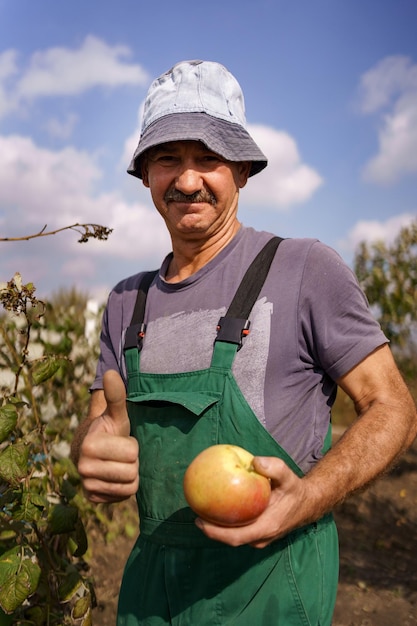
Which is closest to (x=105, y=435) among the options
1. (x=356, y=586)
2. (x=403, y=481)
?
(x=356, y=586)

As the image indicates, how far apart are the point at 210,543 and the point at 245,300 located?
2.21 feet

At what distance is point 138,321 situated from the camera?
84.6 inches

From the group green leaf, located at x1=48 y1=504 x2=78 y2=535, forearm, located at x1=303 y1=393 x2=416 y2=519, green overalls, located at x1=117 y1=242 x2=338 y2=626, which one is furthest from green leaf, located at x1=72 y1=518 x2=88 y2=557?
forearm, located at x1=303 y1=393 x2=416 y2=519

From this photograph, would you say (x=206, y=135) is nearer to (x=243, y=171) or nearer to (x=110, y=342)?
(x=243, y=171)

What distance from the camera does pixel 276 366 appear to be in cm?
180

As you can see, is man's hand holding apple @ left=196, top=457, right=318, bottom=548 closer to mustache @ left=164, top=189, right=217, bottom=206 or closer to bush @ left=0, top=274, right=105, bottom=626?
bush @ left=0, top=274, right=105, bottom=626

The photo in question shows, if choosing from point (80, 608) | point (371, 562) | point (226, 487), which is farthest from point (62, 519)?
point (371, 562)

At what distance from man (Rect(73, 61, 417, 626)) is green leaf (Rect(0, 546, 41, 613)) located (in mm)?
302

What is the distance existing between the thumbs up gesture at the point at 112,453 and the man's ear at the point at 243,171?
3.27 feet

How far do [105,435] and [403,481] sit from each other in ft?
19.2

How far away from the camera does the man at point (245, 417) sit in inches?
Result: 65.7

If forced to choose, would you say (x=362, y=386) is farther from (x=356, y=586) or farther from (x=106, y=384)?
(x=356, y=586)

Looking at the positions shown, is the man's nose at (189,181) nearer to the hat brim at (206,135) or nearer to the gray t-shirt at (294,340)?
the hat brim at (206,135)

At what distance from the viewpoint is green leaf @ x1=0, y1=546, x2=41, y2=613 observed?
6.64 ft
